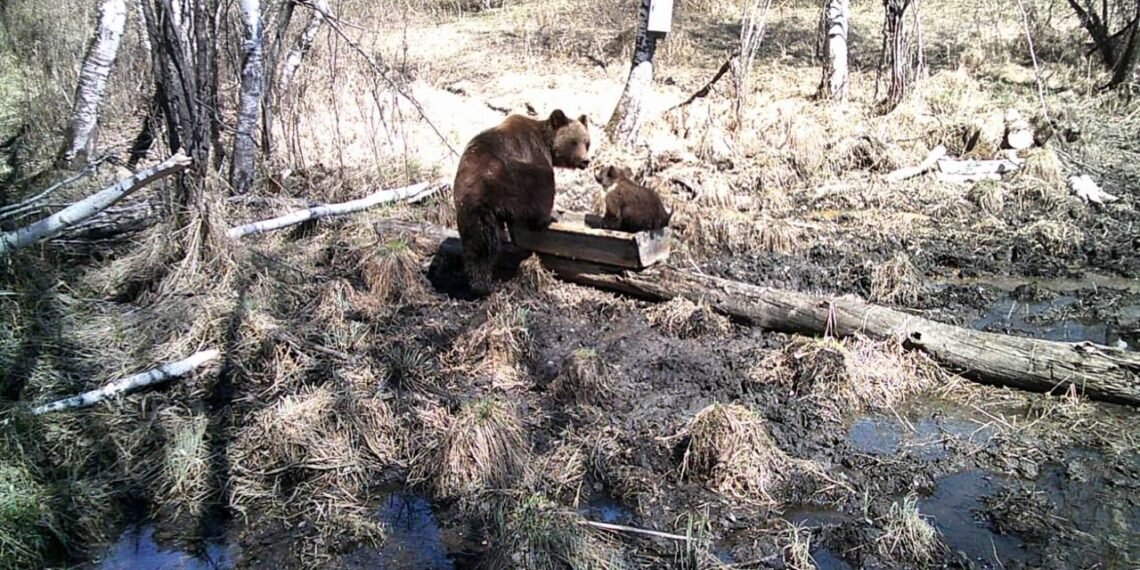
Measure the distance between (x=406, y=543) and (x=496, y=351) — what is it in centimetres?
192

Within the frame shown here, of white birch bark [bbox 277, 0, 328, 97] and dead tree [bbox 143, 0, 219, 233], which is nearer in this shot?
dead tree [bbox 143, 0, 219, 233]

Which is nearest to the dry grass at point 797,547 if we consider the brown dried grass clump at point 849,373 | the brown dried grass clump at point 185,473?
the brown dried grass clump at point 849,373

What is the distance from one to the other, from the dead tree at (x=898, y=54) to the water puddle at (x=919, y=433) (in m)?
8.11

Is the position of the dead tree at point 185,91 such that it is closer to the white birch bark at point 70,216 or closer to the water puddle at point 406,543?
the white birch bark at point 70,216

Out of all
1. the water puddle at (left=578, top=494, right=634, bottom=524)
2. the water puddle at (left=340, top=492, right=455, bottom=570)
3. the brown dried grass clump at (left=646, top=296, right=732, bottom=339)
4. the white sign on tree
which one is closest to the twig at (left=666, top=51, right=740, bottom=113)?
the white sign on tree

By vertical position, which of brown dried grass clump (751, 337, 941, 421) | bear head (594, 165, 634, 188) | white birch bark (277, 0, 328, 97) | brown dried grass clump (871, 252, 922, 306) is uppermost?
white birch bark (277, 0, 328, 97)

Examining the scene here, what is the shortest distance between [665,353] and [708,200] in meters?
3.51

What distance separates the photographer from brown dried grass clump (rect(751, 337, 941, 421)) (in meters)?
5.57

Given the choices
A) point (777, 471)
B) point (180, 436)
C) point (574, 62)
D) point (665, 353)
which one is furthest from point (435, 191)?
point (574, 62)

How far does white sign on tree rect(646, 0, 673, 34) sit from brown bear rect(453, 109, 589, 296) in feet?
14.1

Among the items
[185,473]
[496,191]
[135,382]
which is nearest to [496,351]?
[496,191]

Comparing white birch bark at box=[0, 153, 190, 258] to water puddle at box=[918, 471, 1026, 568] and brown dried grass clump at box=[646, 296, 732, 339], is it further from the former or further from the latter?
water puddle at box=[918, 471, 1026, 568]

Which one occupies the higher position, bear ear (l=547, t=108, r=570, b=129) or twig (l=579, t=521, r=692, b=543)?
bear ear (l=547, t=108, r=570, b=129)

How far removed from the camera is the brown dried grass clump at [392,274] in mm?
7195
